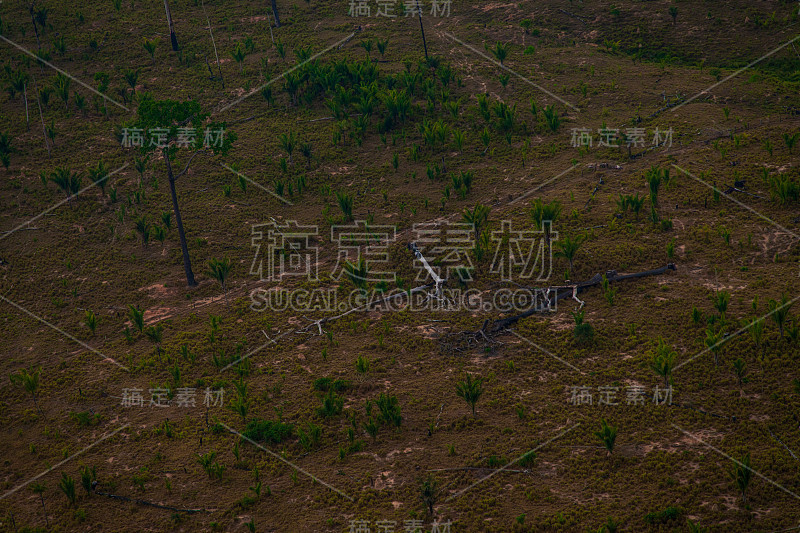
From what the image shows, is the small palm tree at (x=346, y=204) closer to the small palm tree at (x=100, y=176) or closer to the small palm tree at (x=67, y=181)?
the small palm tree at (x=100, y=176)

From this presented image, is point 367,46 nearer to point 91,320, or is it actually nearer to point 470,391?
point 91,320

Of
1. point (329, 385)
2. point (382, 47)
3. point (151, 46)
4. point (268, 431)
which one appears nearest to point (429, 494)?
point (268, 431)

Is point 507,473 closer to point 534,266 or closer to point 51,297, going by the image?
point 534,266

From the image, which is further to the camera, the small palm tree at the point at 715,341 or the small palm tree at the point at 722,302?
the small palm tree at the point at 722,302

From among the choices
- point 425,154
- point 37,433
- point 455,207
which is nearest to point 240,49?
point 425,154

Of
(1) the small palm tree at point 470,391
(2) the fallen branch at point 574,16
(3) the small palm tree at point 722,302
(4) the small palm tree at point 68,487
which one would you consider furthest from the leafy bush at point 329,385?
(2) the fallen branch at point 574,16
